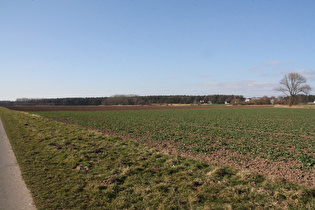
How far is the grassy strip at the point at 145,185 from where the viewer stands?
5.23 metres

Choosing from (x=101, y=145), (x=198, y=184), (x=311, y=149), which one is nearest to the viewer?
(x=198, y=184)

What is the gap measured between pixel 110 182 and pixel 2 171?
14.0 feet

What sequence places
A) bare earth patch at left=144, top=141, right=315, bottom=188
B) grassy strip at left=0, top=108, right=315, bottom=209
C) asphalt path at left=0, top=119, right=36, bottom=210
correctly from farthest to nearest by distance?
1. bare earth patch at left=144, top=141, right=315, bottom=188
2. grassy strip at left=0, top=108, right=315, bottom=209
3. asphalt path at left=0, top=119, right=36, bottom=210

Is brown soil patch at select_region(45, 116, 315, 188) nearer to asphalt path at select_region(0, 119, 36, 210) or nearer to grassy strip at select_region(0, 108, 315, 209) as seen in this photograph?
grassy strip at select_region(0, 108, 315, 209)

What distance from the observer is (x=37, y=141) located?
43.9ft

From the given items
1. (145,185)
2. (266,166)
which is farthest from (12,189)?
(266,166)

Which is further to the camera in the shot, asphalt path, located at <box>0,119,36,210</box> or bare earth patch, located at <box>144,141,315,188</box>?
bare earth patch, located at <box>144,141,315,188</box>

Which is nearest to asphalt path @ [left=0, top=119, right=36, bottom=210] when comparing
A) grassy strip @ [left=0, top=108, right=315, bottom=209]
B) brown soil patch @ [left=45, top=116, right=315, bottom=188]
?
grassy strip @ [left=0, top=108, right=315, bottom=209]

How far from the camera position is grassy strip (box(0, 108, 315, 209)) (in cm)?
523

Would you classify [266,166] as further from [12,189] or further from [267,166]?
[12,189]

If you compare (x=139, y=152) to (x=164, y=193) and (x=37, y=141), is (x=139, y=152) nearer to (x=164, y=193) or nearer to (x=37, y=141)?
(x=164, y=193)

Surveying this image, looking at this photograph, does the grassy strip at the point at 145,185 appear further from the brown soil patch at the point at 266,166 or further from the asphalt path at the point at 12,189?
the brown soil patch at the point at 266,166

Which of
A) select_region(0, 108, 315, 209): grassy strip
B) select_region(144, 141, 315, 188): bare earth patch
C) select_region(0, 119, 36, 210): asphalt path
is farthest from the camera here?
select_region(144, 141, 315, 188): bare earth patch

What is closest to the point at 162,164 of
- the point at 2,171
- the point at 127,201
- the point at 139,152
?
the point at 139,152
